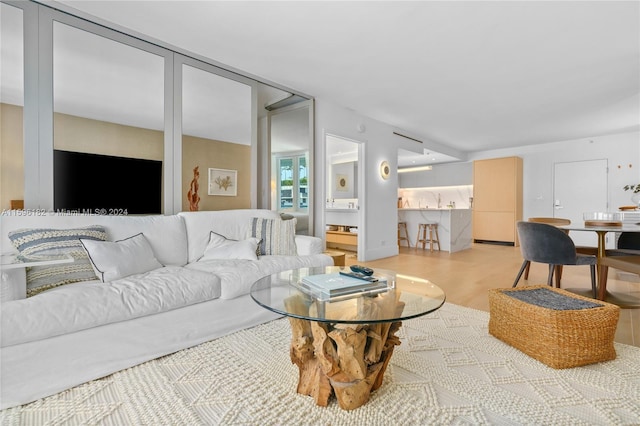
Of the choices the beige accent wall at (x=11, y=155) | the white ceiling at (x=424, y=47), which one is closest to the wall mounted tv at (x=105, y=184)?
the beige accent wall at (x=11, y=155)

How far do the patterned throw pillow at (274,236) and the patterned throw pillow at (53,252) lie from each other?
4.39ft

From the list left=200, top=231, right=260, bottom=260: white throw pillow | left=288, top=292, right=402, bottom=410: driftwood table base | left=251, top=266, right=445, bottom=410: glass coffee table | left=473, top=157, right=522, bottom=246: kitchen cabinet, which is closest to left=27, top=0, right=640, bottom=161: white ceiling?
left=200, top=231, right=260, bottom=260: white throw pillow

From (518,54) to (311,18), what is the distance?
2.17 meters

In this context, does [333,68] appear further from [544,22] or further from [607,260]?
[607,260]

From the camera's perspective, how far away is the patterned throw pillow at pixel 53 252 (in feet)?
5.92

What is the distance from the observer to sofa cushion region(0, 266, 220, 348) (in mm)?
1487

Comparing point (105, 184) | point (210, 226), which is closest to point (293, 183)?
point (210, 226)

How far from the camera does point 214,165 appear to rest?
347 cm

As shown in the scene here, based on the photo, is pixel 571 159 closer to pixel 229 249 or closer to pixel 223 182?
pixel 223 182

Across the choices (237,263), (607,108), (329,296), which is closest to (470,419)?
(329,296)

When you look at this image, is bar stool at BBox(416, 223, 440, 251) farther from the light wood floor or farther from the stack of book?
the stack of book

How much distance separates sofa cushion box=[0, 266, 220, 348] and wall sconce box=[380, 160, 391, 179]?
4107 mm

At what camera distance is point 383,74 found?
12.2ft

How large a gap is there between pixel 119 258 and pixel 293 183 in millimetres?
2565
